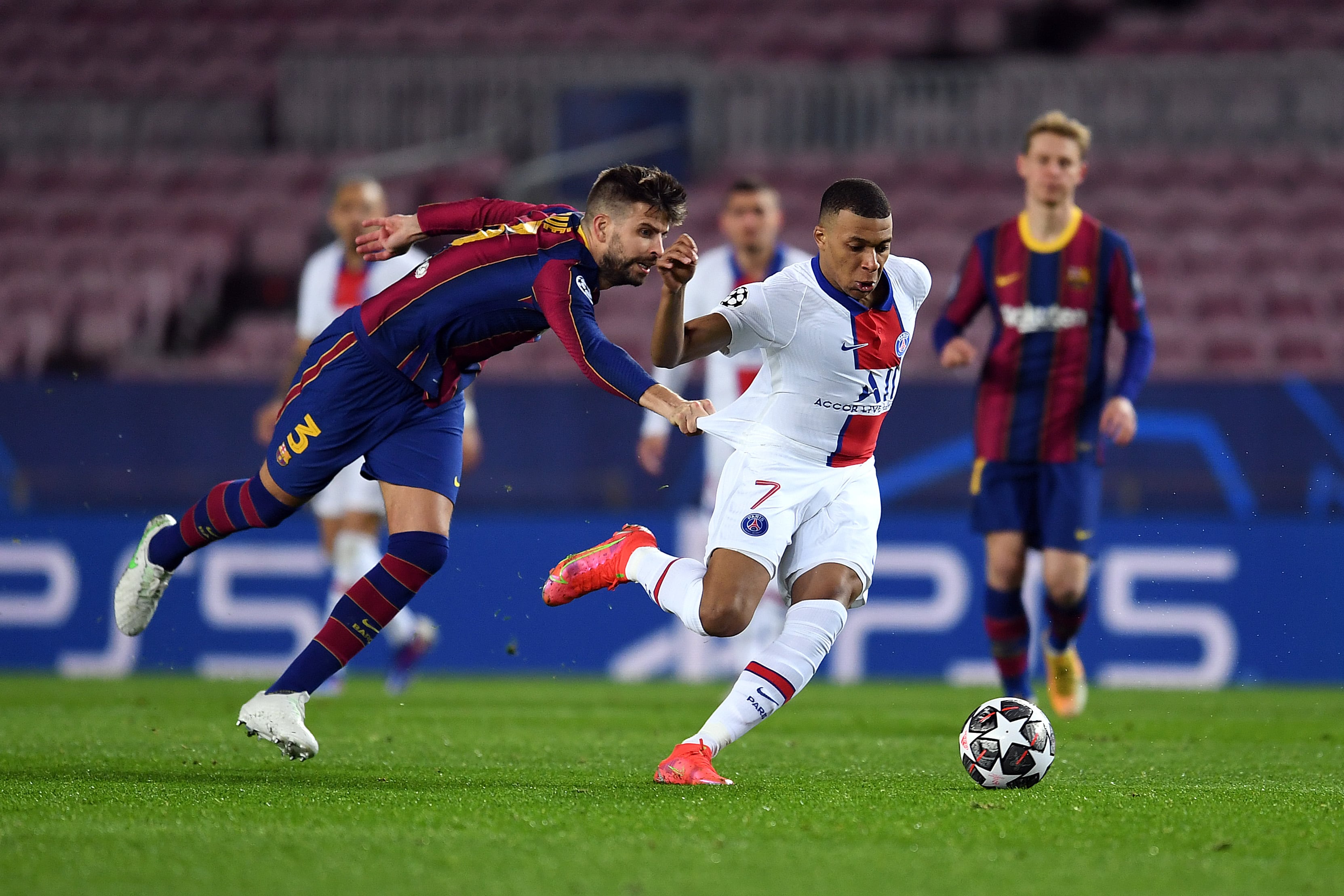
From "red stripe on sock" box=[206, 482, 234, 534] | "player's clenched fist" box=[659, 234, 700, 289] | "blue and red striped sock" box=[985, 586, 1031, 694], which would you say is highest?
"player's clenched fist" box=[659, 234, 700, 289]

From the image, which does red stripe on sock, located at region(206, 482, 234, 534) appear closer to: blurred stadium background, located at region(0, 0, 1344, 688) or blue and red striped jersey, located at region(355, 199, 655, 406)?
blue and red striped jersey, located at region(355, 199, 655, 406)

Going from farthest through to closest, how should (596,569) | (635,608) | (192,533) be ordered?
(635,608) < (192,533) < (596,569)

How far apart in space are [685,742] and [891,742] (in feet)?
5.62

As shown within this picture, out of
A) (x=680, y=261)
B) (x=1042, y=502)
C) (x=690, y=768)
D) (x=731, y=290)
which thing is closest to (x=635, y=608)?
(x=731, y=290)

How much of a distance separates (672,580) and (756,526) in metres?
0.33

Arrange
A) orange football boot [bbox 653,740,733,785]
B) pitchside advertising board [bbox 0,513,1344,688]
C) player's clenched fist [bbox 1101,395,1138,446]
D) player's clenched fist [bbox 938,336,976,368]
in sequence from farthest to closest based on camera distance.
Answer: pitchside advertising board [bbox 0,513,1344,688] < player's clenched fist [bbox 938,336,976,368] < player's clenched fist [bbox 1101,395,1138,446] < orange football boot [bbox 653,740,733,785]

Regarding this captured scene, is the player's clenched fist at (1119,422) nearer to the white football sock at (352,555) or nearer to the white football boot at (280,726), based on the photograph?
the white football boot at (280,726)

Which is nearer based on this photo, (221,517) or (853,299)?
(853,299)

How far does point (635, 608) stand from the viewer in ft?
32.4

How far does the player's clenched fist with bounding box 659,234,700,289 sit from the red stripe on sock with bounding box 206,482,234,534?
1931mm

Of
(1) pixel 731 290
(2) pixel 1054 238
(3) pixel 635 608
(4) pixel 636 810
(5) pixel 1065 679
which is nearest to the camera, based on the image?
(4) pixel 636 810

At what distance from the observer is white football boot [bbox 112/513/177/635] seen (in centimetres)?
561

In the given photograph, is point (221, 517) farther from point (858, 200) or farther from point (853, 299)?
point (858, 200)

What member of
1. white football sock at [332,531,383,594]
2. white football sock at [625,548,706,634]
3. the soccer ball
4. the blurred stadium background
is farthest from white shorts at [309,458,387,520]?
the soccer ball
